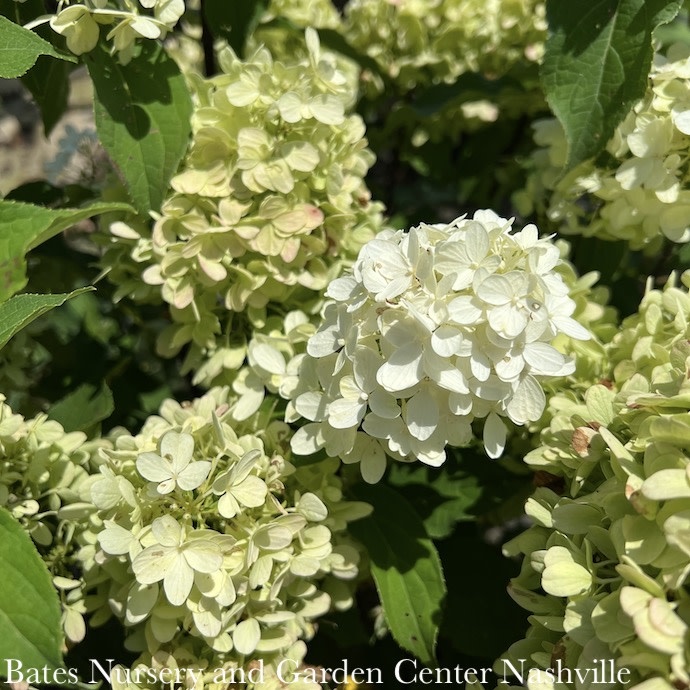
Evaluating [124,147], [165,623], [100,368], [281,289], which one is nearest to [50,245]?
[100,368]

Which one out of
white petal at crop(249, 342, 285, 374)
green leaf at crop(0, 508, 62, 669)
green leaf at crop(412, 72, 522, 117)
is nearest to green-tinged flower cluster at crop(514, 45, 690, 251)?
green leaf at crop(412, 72, 522, 117)

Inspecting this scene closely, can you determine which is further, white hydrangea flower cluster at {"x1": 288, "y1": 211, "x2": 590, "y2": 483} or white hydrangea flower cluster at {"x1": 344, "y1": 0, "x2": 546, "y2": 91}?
white hydrangea flower cluster at {"x1": 344, "y1": 0, "x2": 546, "y2": 91}

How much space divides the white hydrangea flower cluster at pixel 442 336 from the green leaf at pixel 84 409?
384 millimetres

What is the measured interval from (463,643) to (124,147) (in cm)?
86

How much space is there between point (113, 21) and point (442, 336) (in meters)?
0.60

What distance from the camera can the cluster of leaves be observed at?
2.34ft

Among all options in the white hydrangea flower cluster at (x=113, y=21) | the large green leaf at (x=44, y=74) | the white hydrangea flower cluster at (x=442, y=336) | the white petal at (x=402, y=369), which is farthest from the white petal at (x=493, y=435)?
the large green leaf at (x=44, y=74)

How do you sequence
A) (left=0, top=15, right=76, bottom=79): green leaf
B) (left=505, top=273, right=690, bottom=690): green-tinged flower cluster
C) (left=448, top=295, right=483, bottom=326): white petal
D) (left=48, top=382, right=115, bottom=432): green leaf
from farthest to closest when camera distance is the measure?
(left=48, top=382, right=115, bottom=432): green leaf → (left=0, top=15, right=76, bottom=79): green leaf → (left=448, top=295, right=483, bottom=326): white petal → (left=505, top=273, right=690, bottom=690): green-tinged flower cluster

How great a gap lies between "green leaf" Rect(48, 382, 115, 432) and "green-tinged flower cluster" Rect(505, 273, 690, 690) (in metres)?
0.59

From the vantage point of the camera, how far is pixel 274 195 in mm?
974

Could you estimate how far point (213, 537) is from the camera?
78 centimetres

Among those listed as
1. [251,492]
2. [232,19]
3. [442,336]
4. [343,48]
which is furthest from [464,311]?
[343,48]

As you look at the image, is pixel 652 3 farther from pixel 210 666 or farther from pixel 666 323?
pixel 210 666

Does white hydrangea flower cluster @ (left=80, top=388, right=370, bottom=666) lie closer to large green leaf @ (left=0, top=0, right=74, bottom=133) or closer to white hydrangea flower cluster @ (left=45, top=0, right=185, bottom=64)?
white hydrangea flower cluster @ (left=45, top=0, right=185, bottom=64)
